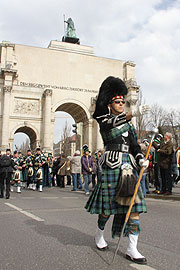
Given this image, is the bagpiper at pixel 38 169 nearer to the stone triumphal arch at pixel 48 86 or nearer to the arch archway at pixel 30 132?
the stone triumphal arch at pixel 48 86

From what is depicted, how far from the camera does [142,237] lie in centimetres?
480

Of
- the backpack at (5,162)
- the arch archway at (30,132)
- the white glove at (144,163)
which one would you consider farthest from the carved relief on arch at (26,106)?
the white glove at (144,163)

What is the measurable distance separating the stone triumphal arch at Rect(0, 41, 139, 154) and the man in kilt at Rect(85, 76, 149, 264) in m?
30.7

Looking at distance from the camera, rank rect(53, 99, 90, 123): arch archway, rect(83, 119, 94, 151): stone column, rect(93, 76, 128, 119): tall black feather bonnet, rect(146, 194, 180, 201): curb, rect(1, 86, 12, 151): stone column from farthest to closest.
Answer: rect(83, 119, 94, 151): stone column → rect(53, 99, 90, 123): arch archway → rect(1, 86, 12, 151): stone column → rect(146, 194, 180, 201): curb → rect(93, 76, 128, 119): tall black feather bonnet

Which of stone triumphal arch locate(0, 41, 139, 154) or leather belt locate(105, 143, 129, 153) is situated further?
stone triumphal arch locate(0, 41, 139, 154)

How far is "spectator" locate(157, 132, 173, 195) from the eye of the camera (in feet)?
35.3

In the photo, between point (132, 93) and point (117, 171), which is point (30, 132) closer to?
point (132, 93)

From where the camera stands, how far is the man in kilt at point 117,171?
11.4 feet

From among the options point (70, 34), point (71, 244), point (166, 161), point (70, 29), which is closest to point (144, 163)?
point (71, 244)

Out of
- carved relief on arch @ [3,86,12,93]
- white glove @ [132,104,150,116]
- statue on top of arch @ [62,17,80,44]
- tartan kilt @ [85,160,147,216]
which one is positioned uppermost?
statue on top of arch @ [62,17,80,44]

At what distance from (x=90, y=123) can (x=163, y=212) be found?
104 feet

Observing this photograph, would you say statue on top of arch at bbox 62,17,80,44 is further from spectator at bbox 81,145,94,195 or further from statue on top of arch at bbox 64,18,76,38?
spectator at bbox 81,145,94,195

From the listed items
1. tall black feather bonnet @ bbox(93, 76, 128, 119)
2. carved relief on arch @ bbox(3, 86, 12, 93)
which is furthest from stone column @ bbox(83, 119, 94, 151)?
tall black feather bonnet @ bbox(93, 76, 128, 119)

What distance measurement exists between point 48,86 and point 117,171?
115ft
